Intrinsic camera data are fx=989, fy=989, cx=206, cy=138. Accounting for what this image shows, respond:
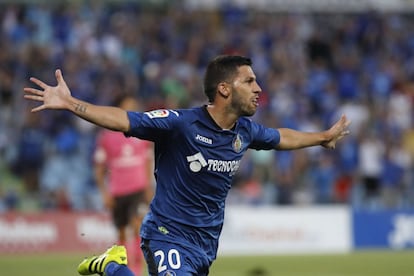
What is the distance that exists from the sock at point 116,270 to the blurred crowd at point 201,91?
12.6 meters

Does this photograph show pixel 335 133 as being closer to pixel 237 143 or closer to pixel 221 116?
pixel 237 143

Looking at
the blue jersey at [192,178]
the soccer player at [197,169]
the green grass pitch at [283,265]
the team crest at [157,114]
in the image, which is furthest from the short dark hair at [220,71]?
the green grass pitch at [283,265]

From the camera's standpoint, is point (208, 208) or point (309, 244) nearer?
point (208, 208)

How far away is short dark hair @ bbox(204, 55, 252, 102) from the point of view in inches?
333

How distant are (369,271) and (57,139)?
8.40 metres

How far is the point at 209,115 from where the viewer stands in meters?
8.48

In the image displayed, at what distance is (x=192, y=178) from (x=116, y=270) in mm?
1170

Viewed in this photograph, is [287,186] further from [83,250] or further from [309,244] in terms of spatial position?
[83,250]

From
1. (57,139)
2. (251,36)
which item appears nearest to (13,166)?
(57,139)

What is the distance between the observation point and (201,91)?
2378 centimetres

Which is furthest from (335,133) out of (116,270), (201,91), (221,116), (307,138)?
(201,91)

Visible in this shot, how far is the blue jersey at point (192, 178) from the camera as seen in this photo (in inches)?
328

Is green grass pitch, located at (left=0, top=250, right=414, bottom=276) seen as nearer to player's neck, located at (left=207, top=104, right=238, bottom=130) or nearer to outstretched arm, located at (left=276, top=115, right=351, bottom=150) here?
outstretched arm, located at (left=276, top=115, right=351, bottom=150)

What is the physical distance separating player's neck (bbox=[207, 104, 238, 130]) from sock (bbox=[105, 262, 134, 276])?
1.56 m
